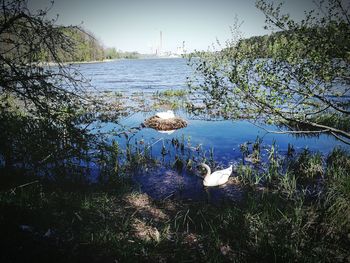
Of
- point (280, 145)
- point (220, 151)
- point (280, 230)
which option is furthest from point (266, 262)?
point (280, 145)

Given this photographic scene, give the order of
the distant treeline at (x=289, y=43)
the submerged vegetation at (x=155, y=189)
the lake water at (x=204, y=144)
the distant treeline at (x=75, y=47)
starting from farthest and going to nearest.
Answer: the lake water at (x=204, y=144)
the distant treeline at (x=289, y=43)
the distant treeline at (x=75, y=47)
the submerged vegetation at (x=155, y=189)

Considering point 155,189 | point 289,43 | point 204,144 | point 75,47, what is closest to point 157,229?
point 155,189

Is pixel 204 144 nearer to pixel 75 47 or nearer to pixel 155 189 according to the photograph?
pixel 155 189

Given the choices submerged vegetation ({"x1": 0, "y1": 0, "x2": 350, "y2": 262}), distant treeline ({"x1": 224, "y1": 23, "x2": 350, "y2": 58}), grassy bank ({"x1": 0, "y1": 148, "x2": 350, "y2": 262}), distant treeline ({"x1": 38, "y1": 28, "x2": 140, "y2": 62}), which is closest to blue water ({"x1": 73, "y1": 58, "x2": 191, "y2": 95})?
distant treeline ({"x1": 38, "y1": 28, "x2": 140, "y2": 62})

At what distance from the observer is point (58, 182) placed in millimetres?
8516

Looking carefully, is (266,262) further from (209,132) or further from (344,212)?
(209,132)

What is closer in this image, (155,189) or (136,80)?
(155,189)

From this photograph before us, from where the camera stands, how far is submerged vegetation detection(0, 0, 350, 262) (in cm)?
480

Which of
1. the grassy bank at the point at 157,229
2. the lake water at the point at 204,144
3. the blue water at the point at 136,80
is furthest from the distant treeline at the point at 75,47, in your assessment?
the grassy bank at the point at 157,229

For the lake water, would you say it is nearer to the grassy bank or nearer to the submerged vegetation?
the submerged vegetation

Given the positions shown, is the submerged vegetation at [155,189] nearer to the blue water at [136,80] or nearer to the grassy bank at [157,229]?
the grassy bank at [157,229]

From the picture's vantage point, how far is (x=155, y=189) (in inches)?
348

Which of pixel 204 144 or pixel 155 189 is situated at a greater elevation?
pixel 204 144

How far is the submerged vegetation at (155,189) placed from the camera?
15.7ft
